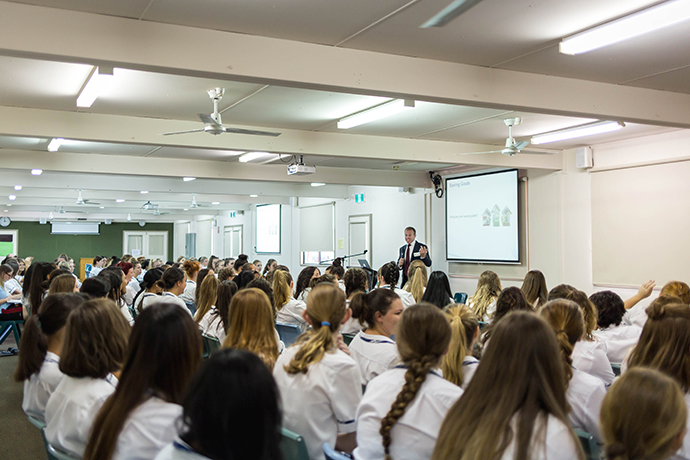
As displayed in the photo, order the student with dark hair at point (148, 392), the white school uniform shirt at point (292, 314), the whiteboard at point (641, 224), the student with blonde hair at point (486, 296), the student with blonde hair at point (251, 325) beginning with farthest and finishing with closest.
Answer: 1. the whiteboard at point (641, 224)
2. the student with blonde hair at point (486, 296)
3. the white school uniform shirt at point (292, 314)
4. the student with blonde hair at point (251, 325)
5. the student with dark hair at point (148, 392)

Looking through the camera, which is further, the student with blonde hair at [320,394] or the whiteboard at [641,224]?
the whiteboard at [641,224]

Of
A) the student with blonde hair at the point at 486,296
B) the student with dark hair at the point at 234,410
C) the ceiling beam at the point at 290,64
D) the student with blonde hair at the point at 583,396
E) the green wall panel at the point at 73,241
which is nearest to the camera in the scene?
the student with dark hair at the point at 234,410

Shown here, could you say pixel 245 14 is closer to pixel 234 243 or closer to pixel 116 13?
pixel 116 13

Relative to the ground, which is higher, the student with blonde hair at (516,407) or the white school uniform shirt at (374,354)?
the student with blonde hair at (516,407)

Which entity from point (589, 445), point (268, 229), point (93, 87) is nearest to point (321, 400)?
point (589, 445)

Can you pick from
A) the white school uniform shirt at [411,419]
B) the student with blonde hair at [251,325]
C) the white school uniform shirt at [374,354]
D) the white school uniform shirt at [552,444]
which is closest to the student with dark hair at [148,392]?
the white school uniform shirt at [411,419]

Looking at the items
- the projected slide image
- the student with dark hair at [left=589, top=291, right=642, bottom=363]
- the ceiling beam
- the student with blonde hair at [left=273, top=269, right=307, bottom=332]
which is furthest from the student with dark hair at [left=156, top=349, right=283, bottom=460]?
the projected slide image

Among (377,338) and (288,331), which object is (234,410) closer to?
(377,338)

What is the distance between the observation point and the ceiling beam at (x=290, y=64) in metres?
3.49

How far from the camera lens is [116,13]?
360cm

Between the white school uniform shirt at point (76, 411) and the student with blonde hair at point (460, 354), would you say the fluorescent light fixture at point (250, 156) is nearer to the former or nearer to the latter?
the student with blonde hair at point (460, 354)

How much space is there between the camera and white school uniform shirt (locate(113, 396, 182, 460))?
1645mm

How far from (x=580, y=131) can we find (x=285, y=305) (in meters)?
4.23

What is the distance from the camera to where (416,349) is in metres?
1.92
